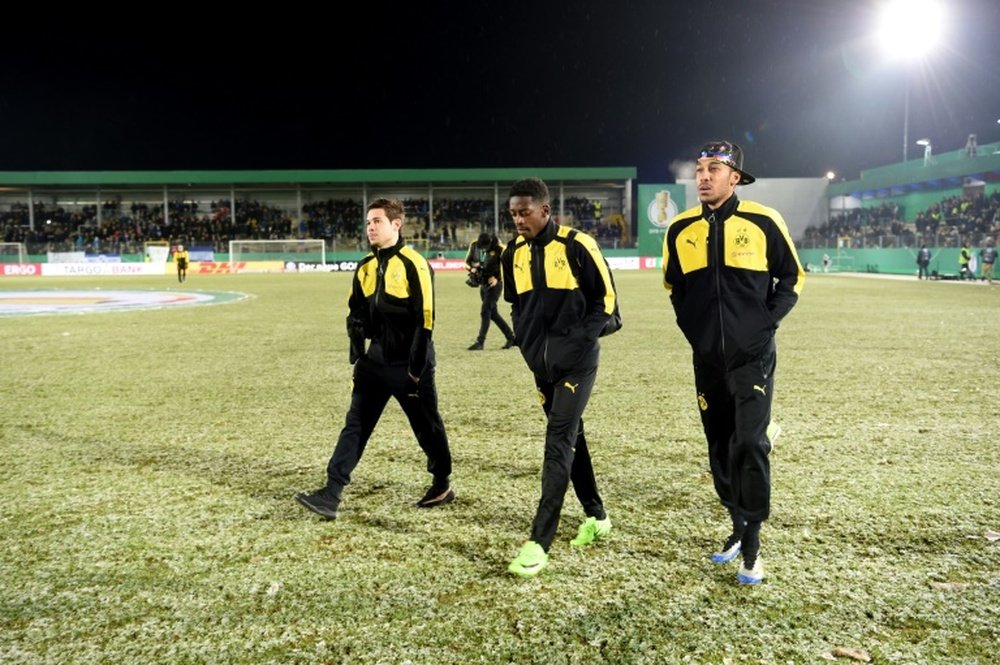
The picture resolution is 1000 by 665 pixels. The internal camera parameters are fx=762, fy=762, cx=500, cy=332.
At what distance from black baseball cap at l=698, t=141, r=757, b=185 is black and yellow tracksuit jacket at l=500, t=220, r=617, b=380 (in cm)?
74

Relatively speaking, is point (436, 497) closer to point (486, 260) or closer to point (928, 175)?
point (486, 260)

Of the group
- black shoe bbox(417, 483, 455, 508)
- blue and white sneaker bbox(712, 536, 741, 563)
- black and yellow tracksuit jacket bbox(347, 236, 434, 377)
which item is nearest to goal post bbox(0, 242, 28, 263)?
black and yellow tracksuit jacket bbox(347, 236, 434, 377)

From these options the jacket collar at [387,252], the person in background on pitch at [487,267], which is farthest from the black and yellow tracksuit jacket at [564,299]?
the person in background on pitch at [487,267]

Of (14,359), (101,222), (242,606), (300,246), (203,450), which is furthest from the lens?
(101,222)

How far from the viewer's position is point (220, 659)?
9.83 feet

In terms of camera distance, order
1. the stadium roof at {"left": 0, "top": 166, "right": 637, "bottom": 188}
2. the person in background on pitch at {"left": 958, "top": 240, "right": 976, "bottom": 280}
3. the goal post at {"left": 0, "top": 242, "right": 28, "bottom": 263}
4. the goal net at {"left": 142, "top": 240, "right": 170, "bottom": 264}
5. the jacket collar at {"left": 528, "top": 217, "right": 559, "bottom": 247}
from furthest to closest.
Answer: the stadium roof at {"left": 0, "top": 166, "right": 637, "bottom": 188}
the goal post at {"left": 0, "top": 242, "right": 28, "bottom": 263}
the goal net at {"left": 142, "top": 240, "right": 170, "bottom": 264}
the person in background on pitch at {"left": 958, "top": 240, "right": 976, "bottom": 280}
the jacket collar at {"left": 528, "top": 217, "right": 559, "bottom": 247}

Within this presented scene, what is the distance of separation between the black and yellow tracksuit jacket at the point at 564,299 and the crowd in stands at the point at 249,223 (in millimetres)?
50207

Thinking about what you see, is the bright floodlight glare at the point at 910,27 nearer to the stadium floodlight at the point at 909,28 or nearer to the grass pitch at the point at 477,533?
the stadium floodlight at the point at 909,28

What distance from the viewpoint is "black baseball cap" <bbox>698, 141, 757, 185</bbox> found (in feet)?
12.8

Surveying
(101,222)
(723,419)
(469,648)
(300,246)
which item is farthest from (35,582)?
(101,222)

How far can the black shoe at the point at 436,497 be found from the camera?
4.91 m

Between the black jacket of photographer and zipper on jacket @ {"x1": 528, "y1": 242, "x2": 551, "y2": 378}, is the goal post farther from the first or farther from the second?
zipper on jacket @ {"x1": 528, "y1": 242, "x2": 551, "y2": 378}

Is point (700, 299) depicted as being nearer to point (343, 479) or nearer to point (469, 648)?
point (469, 648)

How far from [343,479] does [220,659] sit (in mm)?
1761
